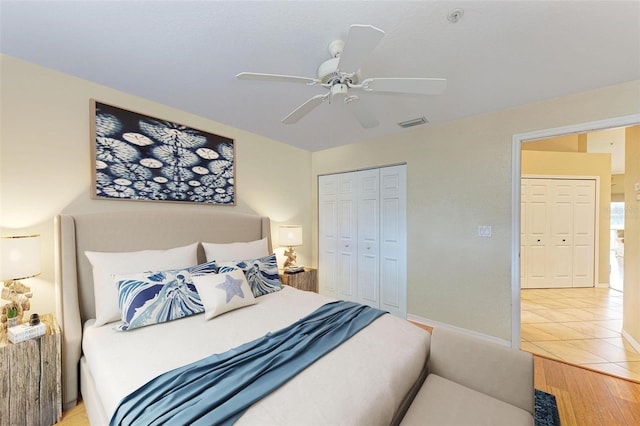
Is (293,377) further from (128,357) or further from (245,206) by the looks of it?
(245,206)

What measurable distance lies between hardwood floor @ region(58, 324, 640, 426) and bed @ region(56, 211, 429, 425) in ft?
1.91

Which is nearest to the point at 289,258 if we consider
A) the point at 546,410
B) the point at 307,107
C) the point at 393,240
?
the point at 393,240

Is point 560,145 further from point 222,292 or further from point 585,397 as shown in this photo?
point 222,292

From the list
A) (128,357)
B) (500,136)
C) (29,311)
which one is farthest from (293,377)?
(500,136)

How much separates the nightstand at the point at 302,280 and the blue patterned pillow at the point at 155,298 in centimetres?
140

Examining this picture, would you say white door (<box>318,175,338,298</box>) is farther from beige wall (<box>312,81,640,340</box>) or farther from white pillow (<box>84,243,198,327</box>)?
white pillow (<box>84,243,198,327</box>)

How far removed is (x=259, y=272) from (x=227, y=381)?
1.37 m

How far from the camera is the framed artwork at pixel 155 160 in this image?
7.38 feet

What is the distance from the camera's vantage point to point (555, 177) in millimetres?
4840

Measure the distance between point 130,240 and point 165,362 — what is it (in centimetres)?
133

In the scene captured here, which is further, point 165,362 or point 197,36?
point 197,36

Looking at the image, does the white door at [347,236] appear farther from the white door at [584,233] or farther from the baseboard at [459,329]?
the white door at [584,233]

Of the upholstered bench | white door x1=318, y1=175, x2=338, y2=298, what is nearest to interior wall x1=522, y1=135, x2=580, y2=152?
white door x1=318, y1=175, x2=338, y2=298

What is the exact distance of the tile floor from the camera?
2.43m
